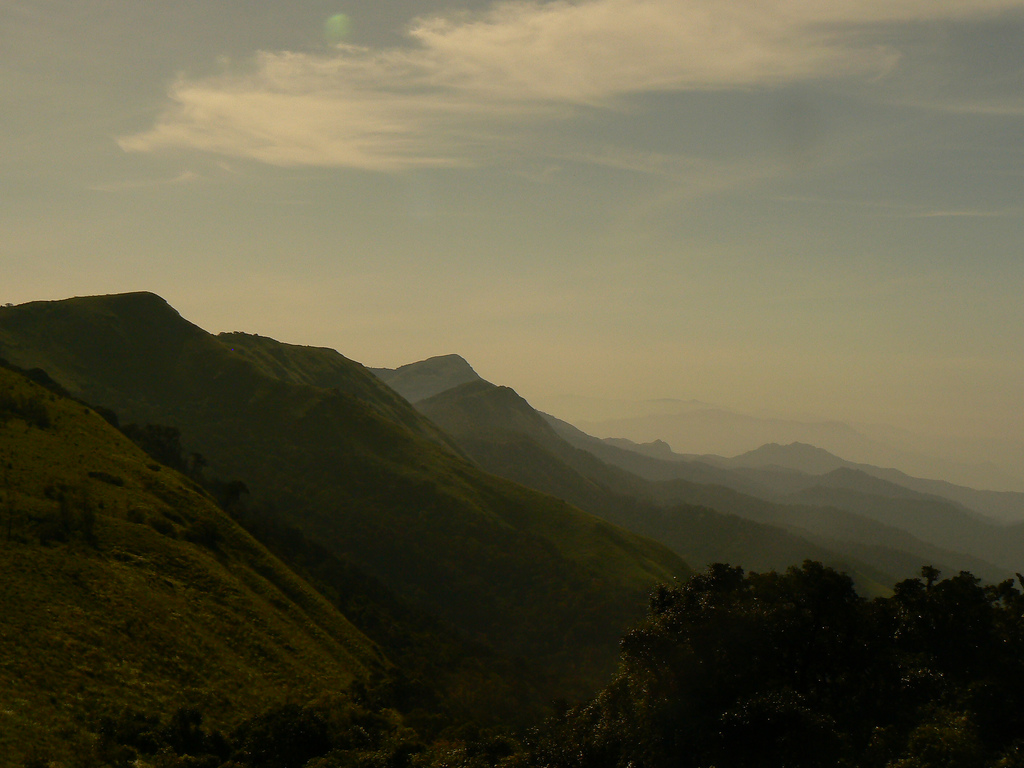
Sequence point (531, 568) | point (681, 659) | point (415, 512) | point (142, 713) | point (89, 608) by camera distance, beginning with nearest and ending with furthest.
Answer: point (681, 659), point (142, 713), point (89, 608), point (531, 568), point (415, 512)

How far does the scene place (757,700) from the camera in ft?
108

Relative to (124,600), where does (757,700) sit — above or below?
above

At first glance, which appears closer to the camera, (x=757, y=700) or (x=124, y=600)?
(x=757, y=700)

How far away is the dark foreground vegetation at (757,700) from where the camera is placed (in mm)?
31156

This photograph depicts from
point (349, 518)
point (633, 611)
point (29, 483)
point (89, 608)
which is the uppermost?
point (29, 483)

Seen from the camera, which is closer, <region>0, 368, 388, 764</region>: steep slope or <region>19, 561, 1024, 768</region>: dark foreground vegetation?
<region>19, 561, 1024, 768</region>: dark foreground vegetation

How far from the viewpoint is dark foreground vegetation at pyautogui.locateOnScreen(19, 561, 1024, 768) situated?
31.2 m

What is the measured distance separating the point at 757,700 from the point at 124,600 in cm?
4760

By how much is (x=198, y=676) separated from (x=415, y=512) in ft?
480

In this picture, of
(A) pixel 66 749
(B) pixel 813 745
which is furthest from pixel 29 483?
(B) pixel 813 745

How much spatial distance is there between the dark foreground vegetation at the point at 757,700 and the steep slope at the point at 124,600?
4210mm

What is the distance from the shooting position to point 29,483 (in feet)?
209

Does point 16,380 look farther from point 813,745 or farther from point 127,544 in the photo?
point 813,745

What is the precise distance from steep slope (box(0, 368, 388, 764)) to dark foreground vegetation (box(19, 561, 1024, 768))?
166 inches
